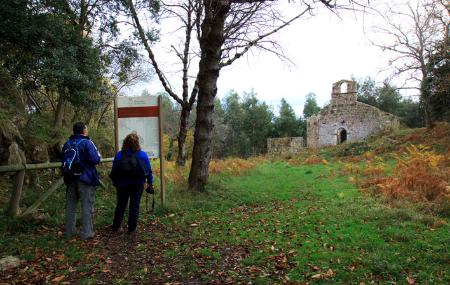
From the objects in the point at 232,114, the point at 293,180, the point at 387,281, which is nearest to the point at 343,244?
the point at 387,281

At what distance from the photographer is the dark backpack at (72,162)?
6.16m

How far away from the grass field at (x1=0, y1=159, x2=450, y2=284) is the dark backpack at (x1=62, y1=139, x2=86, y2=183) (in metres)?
1.09

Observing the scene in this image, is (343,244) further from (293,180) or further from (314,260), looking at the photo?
(293,180)

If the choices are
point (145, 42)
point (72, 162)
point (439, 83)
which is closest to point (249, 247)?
point (72, 162)

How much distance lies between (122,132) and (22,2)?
306 cm

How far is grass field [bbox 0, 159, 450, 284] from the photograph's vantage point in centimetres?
474

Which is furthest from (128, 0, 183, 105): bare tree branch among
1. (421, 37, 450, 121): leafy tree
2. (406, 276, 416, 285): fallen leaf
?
(421, 37, 450, 121): leafy tree

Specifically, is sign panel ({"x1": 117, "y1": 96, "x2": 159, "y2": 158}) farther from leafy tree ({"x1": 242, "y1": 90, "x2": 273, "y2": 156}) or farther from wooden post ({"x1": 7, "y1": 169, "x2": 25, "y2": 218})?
leafy tree ({"x1": 242, "y1": 90, "x2": 273, "y2": 156})

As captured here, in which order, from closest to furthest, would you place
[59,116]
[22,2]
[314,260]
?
[314,260] < [22,2] < [59,116]

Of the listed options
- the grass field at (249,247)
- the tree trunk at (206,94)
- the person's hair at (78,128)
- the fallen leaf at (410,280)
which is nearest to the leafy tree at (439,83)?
the tree trunk at (206,94)

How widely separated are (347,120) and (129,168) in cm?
2995

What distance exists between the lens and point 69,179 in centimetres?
625

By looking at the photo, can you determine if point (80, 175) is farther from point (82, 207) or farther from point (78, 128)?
point (78, 128)

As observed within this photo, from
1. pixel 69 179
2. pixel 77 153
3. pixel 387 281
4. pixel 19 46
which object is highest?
pixel 19 46
